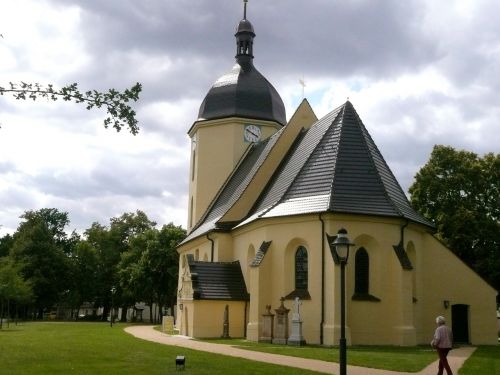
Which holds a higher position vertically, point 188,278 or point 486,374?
point 188,278

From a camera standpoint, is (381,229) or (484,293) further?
(484,293)

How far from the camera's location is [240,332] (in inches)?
1185

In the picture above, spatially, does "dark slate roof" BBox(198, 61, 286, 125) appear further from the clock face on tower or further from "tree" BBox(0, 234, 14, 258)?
"tree" BBox(0, 234, 14, 258)

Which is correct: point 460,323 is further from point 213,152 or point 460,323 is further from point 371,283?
point 213,152

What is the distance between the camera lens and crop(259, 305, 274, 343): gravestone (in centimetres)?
2669

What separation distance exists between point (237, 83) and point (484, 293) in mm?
21348

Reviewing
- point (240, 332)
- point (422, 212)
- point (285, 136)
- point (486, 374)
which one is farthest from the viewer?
point (422, 212)

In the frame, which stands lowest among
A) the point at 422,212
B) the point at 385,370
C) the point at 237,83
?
the point at 385,370

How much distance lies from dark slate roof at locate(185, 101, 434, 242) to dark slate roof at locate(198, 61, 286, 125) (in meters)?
9.95

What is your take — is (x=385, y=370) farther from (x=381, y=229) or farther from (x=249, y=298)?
(x=249, y=298)

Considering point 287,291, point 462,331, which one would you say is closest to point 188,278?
point 287,291

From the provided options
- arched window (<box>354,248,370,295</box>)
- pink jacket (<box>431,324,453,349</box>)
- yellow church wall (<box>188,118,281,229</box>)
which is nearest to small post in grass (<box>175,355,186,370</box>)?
pink jacket (<box>431,324,453,349</box>)

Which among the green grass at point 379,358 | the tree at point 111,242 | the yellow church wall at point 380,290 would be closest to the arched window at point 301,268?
the yellow church wall at point 380,290

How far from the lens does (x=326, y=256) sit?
85.8 ft
